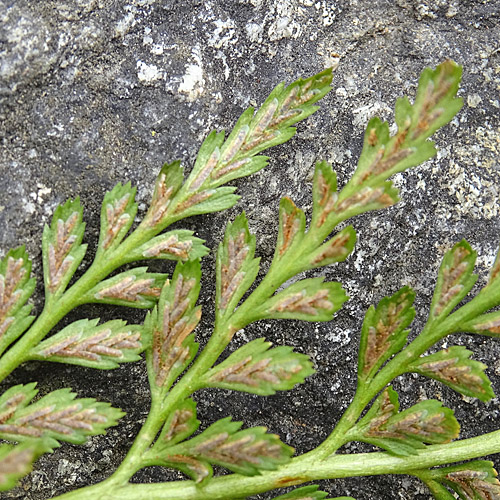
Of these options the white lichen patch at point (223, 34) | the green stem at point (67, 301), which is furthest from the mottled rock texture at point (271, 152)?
the green stem at point (67, 301)

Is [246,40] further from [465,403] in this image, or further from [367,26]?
[465,403]

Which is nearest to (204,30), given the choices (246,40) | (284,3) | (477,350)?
(246,40)

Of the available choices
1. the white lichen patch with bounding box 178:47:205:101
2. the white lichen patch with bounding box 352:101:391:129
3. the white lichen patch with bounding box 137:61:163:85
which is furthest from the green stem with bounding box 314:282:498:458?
the white lichen patch with bounding box 137:61:163:85

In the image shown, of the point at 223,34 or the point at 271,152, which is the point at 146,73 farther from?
the point at 271,152

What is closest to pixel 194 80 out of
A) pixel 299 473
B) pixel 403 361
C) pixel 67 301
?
pixel 67 301

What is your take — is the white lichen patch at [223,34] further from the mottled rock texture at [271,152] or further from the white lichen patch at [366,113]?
the white lichen patch at [366,113]
